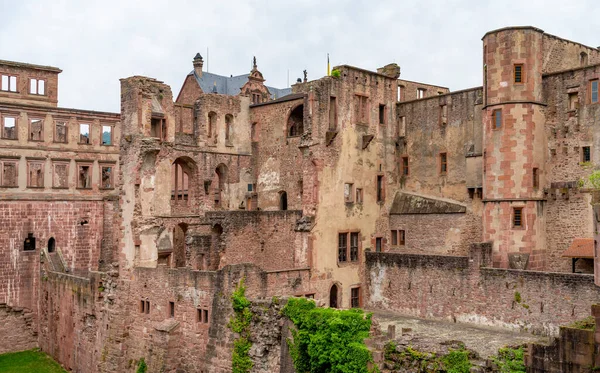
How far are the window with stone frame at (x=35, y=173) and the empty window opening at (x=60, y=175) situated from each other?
72cm

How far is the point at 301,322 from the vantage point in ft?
72.5

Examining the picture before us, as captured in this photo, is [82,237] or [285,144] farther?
[82,237]

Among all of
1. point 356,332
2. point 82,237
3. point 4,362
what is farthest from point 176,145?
point 356,332

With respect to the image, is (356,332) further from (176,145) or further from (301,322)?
(176,145)

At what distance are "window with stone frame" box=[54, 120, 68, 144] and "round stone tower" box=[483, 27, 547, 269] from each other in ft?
80.3

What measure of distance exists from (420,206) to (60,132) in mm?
22098

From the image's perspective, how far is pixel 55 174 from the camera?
38406 mm

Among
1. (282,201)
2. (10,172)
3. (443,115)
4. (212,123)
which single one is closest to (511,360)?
(443,115)

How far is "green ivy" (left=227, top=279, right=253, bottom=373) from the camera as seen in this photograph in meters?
23.4

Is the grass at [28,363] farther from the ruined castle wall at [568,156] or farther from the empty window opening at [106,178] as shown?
the ruined castle wall at [568,156]

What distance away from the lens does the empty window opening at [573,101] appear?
2670 cm

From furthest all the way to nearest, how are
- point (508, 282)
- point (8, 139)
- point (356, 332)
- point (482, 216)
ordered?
1. point (8, 139)
2. point (482, 216)
3. point (508, 282)
4. point (356, 332)

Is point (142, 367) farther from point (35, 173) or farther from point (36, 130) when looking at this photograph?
point (36, 130)

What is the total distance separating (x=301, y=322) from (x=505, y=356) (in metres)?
6.51
